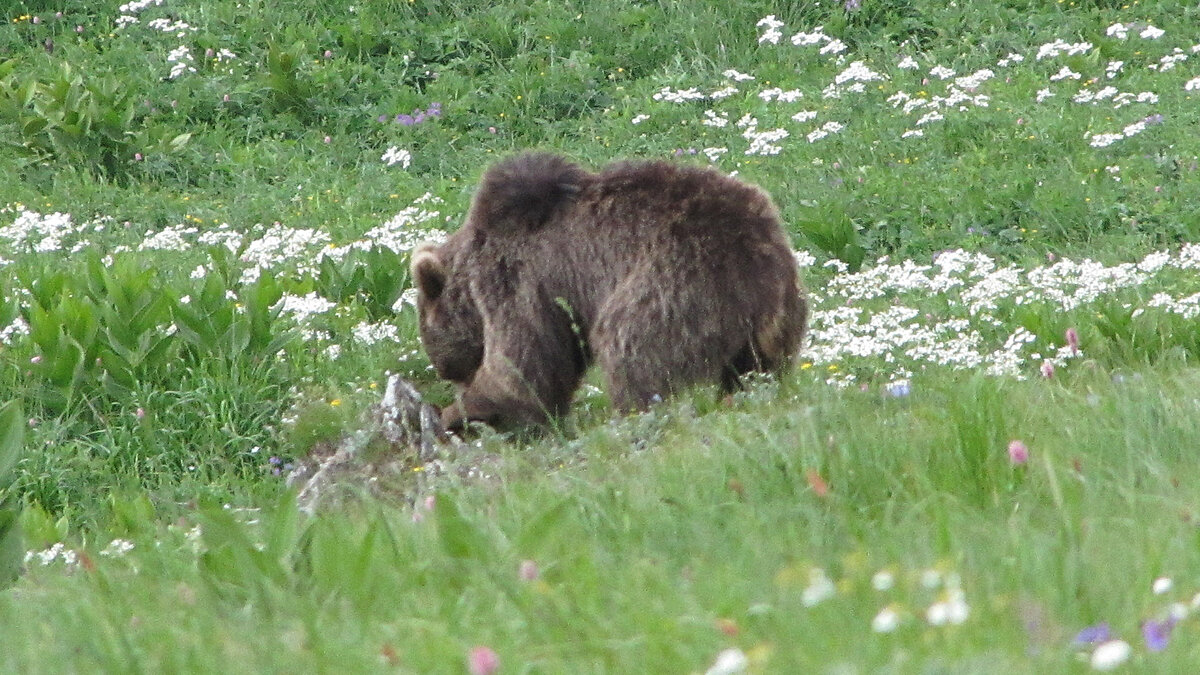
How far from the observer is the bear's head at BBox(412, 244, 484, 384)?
7.31 metres

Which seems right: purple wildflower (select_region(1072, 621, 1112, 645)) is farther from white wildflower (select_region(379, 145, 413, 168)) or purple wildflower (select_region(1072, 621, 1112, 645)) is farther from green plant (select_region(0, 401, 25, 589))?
white wildflower (select_region(379, 145, 413, 168))

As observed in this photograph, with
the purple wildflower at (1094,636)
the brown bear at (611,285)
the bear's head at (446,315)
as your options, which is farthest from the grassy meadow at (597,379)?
the bear's head at (446,315)

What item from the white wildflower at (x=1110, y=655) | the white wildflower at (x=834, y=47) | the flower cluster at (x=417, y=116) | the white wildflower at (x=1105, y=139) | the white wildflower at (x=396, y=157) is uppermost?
the white wildflower at (x=1110, y=655)

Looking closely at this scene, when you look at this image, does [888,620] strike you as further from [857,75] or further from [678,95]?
[678,95]

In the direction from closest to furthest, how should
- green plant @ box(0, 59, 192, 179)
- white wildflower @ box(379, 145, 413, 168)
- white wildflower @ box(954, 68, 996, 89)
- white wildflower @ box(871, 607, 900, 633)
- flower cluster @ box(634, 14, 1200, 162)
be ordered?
1. white wildflower @ box(871, 607, 900, 633)
2. flower cluster @ box(634, 14, 1200, 162)
3. white wildflower @ box(954, 68, 996, 89)
4. green plant @ box(0, 59, 192, 179)
5. white wildflower @ box(379, 145, 413, 168)

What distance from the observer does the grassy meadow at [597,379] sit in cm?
287

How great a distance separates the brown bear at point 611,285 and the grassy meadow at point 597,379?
12.4 inches

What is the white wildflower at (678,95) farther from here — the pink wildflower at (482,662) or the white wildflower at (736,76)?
the pink wildflower at (482,662)

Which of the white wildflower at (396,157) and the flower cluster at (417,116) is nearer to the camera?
the white wildflower at (396,157)

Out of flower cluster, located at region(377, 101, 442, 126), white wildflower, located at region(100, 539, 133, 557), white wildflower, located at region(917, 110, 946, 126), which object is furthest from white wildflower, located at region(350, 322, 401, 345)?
flower cluster, located at region(377, 101, 442, 126)

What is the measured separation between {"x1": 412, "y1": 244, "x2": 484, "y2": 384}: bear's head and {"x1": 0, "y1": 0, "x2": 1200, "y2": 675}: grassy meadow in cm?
49

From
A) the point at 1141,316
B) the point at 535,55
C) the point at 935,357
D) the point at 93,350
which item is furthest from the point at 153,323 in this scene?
the point at 535,55


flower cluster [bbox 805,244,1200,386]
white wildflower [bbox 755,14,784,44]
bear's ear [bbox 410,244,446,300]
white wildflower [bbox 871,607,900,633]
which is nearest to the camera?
white wildflower [bbox 871,607,900,633]

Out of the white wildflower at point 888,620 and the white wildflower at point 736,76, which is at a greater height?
the white wildflower at point 888,620
